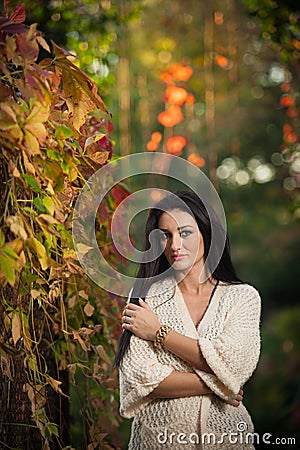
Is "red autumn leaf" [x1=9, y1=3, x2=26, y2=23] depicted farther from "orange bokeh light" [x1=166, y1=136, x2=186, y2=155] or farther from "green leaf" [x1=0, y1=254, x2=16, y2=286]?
"orange bokeh light" [x1=166, y1=136, x2=186, y2=155]

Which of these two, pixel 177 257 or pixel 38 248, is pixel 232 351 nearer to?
pixel 177 257

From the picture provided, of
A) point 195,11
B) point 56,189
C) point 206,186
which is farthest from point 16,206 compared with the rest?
point 195,11

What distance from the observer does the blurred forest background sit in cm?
518

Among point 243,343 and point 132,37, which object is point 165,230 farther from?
point 132,37

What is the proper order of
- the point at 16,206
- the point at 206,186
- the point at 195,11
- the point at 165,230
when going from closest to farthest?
the point at 16,206 < the point at 165,230 < the point at 206,186 < the point at 195,11

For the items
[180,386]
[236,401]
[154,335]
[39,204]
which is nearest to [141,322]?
[154,335]

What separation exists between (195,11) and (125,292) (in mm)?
4767

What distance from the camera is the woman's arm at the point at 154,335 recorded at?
1.49 meters

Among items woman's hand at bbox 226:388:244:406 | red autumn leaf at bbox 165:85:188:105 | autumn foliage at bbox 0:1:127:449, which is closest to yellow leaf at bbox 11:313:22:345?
autumn foliage at bbox 0:1:127:449

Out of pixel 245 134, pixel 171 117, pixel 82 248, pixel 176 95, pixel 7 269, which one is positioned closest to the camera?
pixel 7 269

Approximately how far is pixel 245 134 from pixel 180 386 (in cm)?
557

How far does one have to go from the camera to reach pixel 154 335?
4.97 ft

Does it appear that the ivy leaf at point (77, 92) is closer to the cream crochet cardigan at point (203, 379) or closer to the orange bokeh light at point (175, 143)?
the cream crochet cardigan at point (203, 379)

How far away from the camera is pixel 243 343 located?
1.51 m
